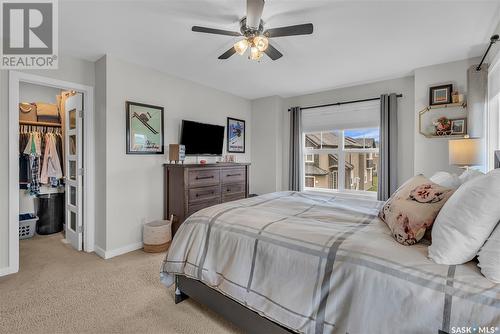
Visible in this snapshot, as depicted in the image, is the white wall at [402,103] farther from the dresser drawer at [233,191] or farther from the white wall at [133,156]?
the white wall at [133,156]

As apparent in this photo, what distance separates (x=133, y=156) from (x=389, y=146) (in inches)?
154

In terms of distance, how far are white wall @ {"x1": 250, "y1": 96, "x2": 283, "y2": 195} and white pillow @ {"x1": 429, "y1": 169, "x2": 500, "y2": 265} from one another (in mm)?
3858

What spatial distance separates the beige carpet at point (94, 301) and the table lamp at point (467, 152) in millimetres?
2770

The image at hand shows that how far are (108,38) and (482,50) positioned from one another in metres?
4.32

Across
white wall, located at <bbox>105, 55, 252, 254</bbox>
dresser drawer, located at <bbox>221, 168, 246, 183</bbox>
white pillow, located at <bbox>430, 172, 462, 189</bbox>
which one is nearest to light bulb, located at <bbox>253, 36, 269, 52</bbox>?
white pillow, located at <bbox>430, 172, 462, 189</bbox>

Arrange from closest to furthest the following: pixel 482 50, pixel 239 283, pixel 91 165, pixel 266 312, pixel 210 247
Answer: pixel 266 312 → pixel 239 283 → pixel 210 247 → pixel 482 50 → pixel 91 165

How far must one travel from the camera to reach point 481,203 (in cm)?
96

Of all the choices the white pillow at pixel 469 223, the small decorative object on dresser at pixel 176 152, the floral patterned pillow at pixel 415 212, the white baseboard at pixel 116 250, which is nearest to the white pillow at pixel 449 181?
the floral patterned pillow at pixel 415 212

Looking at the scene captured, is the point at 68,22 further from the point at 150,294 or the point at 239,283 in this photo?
the point at 239,283

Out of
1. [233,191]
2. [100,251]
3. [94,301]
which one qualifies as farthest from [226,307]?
[233,191]

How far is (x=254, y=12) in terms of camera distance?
182 centimetres

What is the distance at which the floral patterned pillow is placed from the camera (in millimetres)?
1205

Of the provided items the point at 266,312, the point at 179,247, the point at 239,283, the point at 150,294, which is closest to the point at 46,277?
the point at 150,294

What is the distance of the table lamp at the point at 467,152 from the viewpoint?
243 cm
